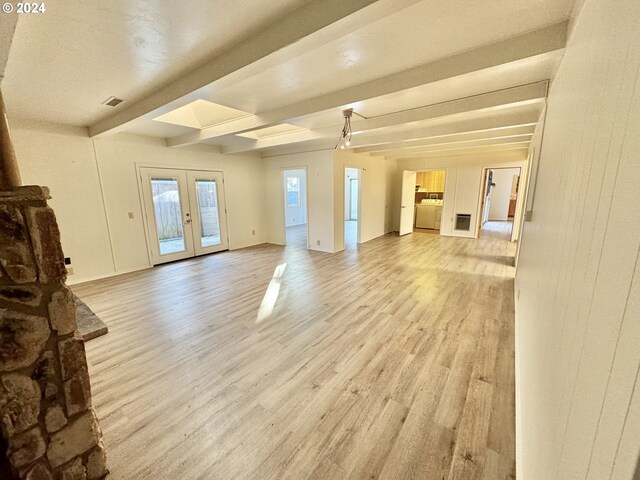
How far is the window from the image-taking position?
1053 centimetres

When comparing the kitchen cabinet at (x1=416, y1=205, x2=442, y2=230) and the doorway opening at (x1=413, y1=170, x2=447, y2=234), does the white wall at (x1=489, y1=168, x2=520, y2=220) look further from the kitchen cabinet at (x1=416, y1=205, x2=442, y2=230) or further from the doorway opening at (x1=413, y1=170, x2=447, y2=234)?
the kitchen cabinet at (x1=416, y1=205, x2=442, y2=230)

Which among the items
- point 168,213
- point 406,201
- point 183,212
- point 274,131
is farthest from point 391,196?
point 168,213

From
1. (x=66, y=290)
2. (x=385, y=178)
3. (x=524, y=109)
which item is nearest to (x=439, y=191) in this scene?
(x=385, y=178)

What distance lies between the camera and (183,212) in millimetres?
5746

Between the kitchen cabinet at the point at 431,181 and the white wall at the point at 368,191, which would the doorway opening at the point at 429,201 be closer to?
the kitchen cabinet at the point at 431,181

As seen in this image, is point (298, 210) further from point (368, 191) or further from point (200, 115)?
point (200, 115)

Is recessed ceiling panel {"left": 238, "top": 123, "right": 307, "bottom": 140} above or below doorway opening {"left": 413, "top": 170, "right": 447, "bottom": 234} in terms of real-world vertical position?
above

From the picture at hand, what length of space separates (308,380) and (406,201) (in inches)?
274

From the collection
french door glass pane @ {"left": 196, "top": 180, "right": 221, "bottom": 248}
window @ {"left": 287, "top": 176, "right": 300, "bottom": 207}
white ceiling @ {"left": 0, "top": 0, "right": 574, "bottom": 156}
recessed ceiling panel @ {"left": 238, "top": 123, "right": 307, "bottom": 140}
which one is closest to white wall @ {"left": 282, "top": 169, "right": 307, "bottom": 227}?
Result: window @ {"left": 287, "top": 176, "right": 300, "bottom": 207}

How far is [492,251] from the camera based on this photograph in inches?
242

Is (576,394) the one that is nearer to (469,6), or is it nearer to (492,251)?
(469,6)

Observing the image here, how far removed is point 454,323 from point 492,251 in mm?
4127

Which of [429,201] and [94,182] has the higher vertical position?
[94,182]

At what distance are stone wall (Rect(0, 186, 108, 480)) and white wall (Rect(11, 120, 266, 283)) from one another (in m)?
4.06
